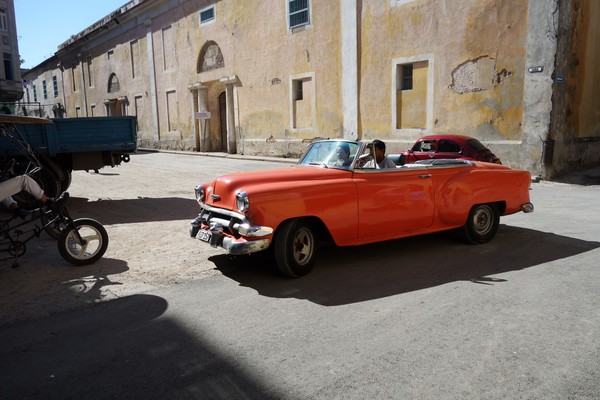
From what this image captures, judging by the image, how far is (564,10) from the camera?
12797 millimetres

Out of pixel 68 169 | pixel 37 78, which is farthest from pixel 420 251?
pixel 37 78

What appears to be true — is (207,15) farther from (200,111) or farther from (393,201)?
(393,201)

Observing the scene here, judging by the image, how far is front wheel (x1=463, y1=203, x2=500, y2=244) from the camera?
6.28m

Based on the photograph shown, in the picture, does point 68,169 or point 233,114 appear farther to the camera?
point 233,114

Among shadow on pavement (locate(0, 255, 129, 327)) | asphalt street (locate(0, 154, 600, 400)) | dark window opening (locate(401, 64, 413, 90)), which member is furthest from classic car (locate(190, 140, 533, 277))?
dark window opening (locate(401, 64, 413, 90))

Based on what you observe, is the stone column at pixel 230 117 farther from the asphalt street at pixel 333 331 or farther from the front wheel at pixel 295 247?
the front wheel at pixel 295 247

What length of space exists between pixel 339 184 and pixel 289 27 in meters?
17.1

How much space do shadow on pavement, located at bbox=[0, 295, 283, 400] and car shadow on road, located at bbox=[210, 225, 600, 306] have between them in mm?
1243

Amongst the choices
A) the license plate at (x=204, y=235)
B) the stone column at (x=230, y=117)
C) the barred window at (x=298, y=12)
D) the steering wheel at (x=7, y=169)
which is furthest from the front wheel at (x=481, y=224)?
the stone column at (x=230, y=117)

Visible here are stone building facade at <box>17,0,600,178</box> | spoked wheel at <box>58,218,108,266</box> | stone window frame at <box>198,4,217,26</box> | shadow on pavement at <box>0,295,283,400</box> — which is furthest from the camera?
stone window frame at <box>198,4,217,26</box>

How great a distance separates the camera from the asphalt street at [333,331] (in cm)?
294

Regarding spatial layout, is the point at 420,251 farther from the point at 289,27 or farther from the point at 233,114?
the point at 233,114

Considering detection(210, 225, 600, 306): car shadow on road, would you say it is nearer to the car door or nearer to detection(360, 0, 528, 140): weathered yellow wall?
the car door

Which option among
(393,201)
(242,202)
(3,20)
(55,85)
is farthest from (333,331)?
(55,85)
